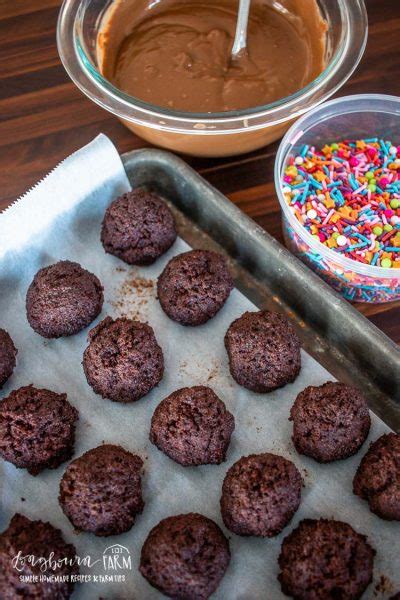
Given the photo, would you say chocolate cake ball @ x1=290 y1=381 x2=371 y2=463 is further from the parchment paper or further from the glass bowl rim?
the glass bowl rim

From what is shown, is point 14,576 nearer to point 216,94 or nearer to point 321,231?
point 321,231

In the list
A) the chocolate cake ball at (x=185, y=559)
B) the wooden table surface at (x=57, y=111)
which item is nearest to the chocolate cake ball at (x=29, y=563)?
the chocolate cake ball at (x=185, y=559)

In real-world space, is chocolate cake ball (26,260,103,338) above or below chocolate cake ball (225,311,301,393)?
above

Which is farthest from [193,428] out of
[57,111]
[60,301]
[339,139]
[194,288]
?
[57,111]

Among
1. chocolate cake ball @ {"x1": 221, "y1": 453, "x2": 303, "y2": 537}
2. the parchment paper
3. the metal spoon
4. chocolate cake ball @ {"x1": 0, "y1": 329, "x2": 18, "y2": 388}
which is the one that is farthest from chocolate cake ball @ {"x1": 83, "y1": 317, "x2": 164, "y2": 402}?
the metal spoon

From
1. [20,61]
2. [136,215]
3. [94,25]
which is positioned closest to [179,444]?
[136,215]

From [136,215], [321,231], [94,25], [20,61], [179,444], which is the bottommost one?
[179,444]

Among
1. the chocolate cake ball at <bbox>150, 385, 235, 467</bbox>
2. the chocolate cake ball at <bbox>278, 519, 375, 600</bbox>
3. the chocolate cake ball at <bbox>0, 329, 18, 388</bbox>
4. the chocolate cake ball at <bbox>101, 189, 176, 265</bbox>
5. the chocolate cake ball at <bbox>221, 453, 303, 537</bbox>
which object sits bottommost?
the chocolate cake ball at <bbox>278, 519, 375, 600</bbox>

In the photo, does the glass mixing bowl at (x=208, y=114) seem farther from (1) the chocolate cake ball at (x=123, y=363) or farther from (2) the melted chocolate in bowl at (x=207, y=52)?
(1) the chocolate cake ball at (x=123, y=363)
